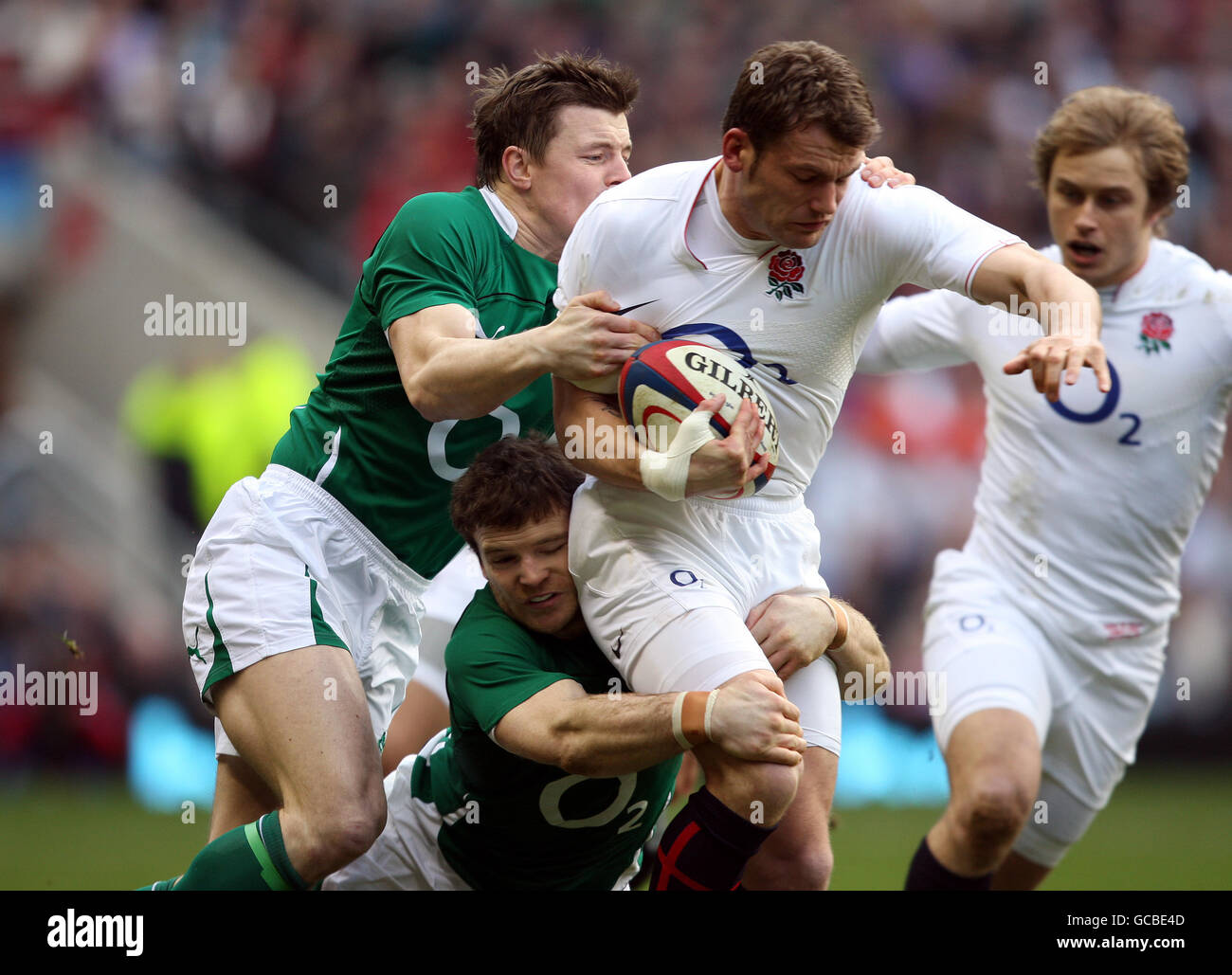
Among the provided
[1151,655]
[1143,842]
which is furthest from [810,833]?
[1143,842]

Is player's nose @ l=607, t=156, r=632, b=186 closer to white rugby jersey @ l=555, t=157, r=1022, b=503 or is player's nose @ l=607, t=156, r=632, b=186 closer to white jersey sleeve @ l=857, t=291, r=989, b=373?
white rugby jersey @ l=555, t=157, r=1022, b=503

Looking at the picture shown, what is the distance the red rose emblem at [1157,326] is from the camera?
5082 mm

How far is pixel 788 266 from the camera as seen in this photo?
3.64m

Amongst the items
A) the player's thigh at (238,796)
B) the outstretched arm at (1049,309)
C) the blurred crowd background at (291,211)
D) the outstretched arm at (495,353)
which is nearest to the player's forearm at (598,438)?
the outstretched arm at (495,353)

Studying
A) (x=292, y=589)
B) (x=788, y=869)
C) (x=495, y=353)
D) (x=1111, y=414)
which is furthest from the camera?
(x=1111, y=414)

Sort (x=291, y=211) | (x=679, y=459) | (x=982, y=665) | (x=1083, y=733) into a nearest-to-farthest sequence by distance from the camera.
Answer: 1. (x=679, y=459)
2. (x=982, y=665)
3. (x=1083, y=733)
4. (x=291, y=211)

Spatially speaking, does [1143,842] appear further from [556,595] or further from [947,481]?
[556,595]

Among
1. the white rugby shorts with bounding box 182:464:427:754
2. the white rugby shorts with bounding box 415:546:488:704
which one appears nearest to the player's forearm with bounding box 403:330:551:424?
the white rugby shorts with bounding box 182:464:427:754

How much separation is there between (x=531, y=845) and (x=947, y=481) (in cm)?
624

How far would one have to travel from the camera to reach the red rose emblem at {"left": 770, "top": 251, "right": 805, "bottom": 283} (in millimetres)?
3645

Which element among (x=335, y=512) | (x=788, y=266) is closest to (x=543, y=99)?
(x=788, y=266)

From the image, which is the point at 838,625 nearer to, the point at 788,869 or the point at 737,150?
the point at 788,869

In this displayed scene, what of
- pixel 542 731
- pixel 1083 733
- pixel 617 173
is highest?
pixel 617 173

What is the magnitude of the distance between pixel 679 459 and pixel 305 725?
126cm
